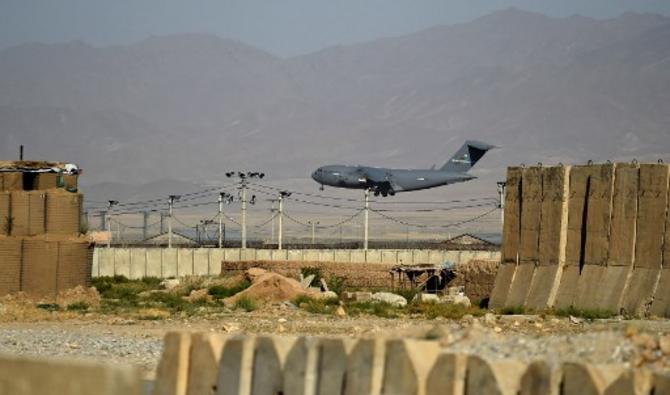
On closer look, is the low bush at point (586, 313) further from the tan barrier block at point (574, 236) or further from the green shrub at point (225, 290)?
the green shrub at point (225, 290)

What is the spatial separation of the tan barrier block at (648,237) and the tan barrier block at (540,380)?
16.8 m

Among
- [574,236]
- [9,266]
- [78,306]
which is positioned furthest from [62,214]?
[574,236]

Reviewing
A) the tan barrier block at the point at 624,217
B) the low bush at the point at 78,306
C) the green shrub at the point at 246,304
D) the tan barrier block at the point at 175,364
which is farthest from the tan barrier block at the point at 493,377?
the low bush at the point at 78,306

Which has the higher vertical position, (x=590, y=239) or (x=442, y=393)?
(x=590, y=239)

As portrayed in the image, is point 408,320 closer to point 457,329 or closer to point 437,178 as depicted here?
point 457,329

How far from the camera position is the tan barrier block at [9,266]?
1236 inches

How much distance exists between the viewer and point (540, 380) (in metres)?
9.35

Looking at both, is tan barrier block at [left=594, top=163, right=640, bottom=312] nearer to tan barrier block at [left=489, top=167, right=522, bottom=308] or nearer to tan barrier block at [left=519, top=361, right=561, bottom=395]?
tan barrier block at [left=489, top=167, right=522, bottom=308]

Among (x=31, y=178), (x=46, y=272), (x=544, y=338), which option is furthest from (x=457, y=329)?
(x=31, y=178)

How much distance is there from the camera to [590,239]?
27250 millimetres

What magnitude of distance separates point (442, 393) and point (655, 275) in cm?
1718

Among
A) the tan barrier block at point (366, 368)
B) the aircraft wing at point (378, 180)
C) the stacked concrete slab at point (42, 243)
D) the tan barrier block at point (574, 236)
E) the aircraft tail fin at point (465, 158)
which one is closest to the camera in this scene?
the tan barrier block at point (366, 368)

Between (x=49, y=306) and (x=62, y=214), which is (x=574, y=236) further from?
(x=62, y=214)

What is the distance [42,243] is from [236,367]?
21.8 metres
